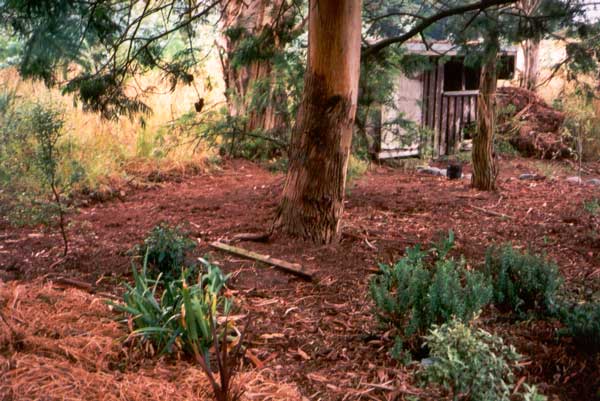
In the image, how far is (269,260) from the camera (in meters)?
4.97

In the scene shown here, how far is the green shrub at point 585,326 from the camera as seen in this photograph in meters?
3.34

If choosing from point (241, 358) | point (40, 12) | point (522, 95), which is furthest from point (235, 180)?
point (522, 95)

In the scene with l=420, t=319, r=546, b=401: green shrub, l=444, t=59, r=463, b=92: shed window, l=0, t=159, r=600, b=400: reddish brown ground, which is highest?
l=444, t=59, r=463, b=92: shed window

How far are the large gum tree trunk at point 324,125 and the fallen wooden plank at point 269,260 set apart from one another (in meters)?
0.48

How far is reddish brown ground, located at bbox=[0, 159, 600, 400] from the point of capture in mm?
3369

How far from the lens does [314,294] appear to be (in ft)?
14.6

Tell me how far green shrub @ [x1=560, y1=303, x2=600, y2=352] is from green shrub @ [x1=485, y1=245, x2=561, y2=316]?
1.14 ft

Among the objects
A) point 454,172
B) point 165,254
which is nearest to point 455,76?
point 454,172

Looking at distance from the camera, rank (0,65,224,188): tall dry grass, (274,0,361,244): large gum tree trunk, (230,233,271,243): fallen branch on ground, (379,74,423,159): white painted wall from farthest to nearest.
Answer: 1. (379,74,423,159): white painted wall
2. (0,65,224,188): tall dry grass
3. (230,233,271,243): fallen branch on ground
4. (274,0,361,244): large gum tree trunk

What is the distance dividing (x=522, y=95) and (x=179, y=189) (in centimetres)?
1003

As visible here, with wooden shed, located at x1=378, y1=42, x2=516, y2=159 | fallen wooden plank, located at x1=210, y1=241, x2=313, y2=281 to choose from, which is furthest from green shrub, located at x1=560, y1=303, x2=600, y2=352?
wooden shed, located at x1=378, y1=42, x2=516, y2=159

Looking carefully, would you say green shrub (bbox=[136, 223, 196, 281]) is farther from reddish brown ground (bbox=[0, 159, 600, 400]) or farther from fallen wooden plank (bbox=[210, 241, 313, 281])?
fallen wooden plank (bbox=[210, 241, 313, 281])

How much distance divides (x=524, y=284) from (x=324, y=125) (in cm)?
197

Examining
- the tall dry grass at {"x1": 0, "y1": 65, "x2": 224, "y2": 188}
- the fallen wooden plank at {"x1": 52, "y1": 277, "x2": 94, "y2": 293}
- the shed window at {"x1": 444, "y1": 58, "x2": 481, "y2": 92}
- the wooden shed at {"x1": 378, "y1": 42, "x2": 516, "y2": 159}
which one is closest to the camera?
the fallen wooden plank at {"x1": 52, "y1": 277, "x2": 94, "y2": 293}
